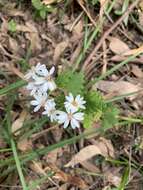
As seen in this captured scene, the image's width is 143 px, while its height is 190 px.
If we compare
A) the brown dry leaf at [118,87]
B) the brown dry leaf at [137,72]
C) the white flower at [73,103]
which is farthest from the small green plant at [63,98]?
the brown dry leaf at [137,72]

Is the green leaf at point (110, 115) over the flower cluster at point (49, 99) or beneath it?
beneath

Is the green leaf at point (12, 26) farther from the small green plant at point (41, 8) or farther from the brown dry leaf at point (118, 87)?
the brown dry leaf at point (118, 87)

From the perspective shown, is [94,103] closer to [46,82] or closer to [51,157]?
[46,82]

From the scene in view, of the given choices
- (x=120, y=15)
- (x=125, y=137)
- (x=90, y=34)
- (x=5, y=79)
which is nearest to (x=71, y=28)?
(x=90, y=34)

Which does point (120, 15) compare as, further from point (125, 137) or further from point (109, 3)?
point (125, 137)

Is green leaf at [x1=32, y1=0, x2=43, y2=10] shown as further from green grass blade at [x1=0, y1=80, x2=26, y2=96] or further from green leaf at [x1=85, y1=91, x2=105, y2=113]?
green leaf at [x1=85, y1=91, x2=105, y2=113]

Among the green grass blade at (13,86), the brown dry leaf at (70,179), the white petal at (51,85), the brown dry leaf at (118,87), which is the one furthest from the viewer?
the brown dry leaf at (118,87)

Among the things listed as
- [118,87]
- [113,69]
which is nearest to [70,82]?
[113,69]

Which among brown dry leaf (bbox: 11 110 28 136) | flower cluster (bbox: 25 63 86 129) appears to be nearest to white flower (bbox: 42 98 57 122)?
flower cluster (bbox: 25 63 86 129)
